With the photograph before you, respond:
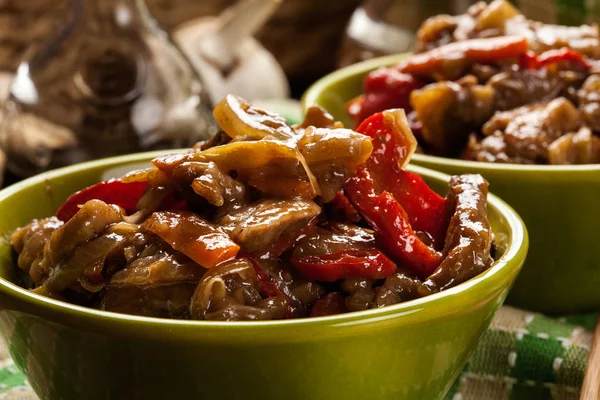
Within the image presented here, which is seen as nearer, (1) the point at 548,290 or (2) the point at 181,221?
(2) the point at 181,221

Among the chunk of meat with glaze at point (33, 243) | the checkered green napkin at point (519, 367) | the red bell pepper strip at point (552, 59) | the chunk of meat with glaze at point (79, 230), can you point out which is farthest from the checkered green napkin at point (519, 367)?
the red bell pepper strip at point (552, 59)

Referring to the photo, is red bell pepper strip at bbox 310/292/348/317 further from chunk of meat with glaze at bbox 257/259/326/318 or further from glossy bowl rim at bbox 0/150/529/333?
glossy bowl rim at bbox 0/150/529/333

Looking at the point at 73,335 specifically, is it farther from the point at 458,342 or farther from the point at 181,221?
the point at 458,342

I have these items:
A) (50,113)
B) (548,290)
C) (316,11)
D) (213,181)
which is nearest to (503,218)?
(548,290)

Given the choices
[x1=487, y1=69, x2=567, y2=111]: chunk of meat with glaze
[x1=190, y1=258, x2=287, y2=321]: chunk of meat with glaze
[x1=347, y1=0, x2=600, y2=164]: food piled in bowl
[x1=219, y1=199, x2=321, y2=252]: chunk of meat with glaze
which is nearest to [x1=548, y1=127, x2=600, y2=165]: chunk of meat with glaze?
[x1=347, y1=0, x2=600, y2=164]: food piled in bowl

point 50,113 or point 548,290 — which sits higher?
point 50,113

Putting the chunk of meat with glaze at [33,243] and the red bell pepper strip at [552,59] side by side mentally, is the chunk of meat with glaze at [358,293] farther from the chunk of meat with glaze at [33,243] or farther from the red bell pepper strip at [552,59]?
the red bell pepper strip at [552,59]

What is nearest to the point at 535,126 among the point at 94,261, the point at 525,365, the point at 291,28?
the point at 525,365
